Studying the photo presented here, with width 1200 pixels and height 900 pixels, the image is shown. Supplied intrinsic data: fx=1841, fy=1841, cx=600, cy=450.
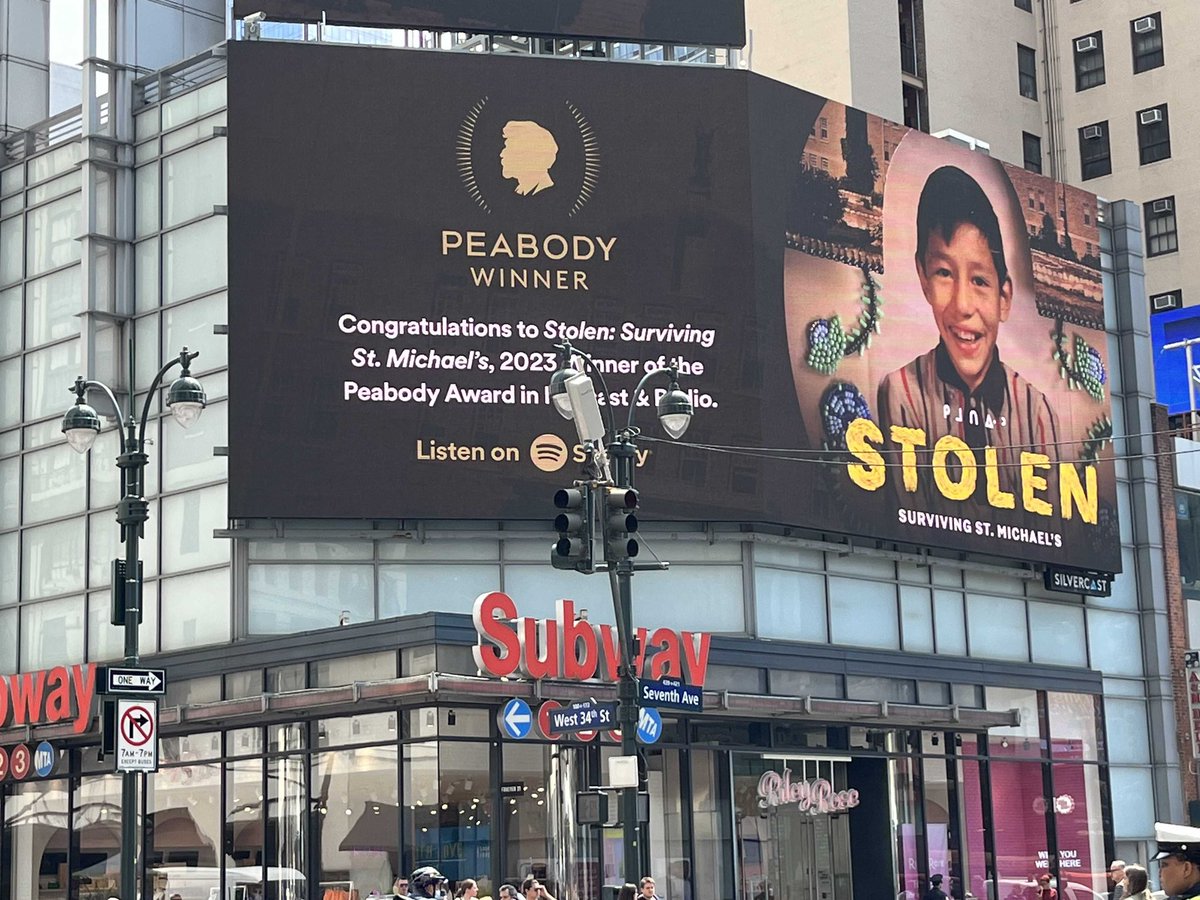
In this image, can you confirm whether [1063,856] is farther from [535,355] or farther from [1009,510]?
A: [535,355]

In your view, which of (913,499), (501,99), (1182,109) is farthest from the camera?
(1182,109)

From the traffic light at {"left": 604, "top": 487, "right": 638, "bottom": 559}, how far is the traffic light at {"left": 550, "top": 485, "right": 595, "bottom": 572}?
0.92 ft

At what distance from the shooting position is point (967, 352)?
39188mm

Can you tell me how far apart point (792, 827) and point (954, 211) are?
1377cm

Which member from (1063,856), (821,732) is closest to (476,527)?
(821,732)

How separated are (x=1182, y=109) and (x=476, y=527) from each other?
4208 centimetres

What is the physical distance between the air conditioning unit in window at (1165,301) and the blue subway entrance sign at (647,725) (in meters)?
45.8

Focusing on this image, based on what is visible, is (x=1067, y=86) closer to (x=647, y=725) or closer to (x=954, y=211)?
(x=954, y=211)

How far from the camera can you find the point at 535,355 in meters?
34.3

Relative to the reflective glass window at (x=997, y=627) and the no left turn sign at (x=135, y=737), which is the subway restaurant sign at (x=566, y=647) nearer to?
the no left turn sign at (x=135, y=737)

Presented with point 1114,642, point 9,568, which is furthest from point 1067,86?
point 9,568

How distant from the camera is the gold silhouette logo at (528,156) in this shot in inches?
1377

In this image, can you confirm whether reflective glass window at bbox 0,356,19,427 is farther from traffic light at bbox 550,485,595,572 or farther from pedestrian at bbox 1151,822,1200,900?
pedestrian at bbox 1151,822,1200,900

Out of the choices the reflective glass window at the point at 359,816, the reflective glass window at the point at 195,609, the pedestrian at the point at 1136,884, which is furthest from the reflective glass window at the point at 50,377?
the pedestrian at the point at 1136,884
